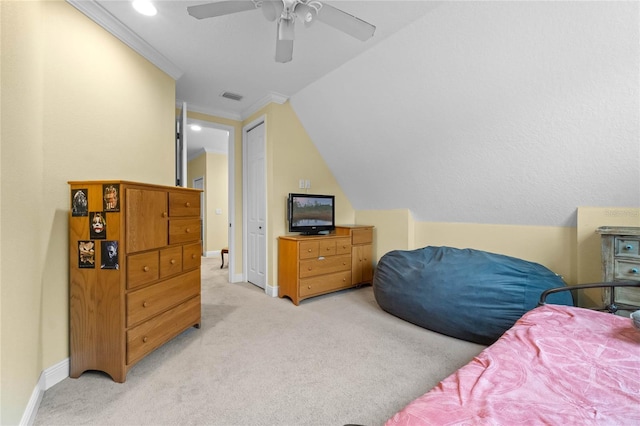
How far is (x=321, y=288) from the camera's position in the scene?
359 centimetres

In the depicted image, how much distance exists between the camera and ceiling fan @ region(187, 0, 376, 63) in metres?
1.67

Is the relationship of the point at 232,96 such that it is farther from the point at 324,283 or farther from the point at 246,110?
the point at 324,283

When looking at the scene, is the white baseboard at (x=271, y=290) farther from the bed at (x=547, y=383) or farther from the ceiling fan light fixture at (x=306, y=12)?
the ceiling fan light fixture at (x=306, y=12)

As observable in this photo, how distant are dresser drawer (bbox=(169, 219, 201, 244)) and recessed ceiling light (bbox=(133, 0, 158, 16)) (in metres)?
1.70

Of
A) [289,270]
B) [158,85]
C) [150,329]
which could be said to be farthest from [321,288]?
[158,85]

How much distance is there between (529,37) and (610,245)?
5.36 ft

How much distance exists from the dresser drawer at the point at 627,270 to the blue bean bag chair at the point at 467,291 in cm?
43

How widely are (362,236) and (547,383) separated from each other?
10.4 ft

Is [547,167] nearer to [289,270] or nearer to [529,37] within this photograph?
[529,37]

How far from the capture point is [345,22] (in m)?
1.81

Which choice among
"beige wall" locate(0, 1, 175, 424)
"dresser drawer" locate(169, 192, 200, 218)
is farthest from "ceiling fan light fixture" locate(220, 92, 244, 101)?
"dresser drawer" locate(169, 192, 200, 218)

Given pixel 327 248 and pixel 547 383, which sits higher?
pixel 327 248

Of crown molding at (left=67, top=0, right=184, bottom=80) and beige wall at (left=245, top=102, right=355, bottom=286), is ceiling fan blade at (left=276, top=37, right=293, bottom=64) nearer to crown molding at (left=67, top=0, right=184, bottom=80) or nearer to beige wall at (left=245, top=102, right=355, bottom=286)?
crown molding at (left=67, top=0, right=184, bottom=80)

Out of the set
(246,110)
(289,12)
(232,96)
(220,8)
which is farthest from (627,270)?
(246,110)
